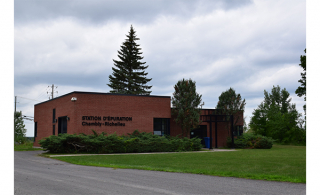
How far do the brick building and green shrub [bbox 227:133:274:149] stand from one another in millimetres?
1635

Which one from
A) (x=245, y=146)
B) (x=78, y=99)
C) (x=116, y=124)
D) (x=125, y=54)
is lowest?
(x=245, y=146)

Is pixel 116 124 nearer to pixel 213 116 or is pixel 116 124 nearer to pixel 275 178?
pixel 213 116

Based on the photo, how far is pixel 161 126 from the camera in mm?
30719

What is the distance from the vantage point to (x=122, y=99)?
2869 centimetres

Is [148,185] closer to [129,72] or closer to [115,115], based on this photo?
[115,115]

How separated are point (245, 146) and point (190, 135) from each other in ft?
18.0

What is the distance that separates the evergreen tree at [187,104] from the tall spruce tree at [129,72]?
26.7 m

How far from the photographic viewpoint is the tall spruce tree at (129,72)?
56.7m

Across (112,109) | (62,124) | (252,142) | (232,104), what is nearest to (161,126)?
(112,109)

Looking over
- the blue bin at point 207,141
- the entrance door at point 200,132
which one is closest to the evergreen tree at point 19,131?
the entrance door at point 200,132

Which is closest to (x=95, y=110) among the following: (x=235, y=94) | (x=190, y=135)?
(x=190, y=135)

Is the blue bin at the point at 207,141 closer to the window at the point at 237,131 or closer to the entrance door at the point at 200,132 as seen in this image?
the entrance door at the point at 200,132

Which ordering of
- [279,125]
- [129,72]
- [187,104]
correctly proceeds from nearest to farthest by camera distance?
[187,104], [279,125], [129,72]

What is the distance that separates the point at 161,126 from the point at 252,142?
9.05 meters
